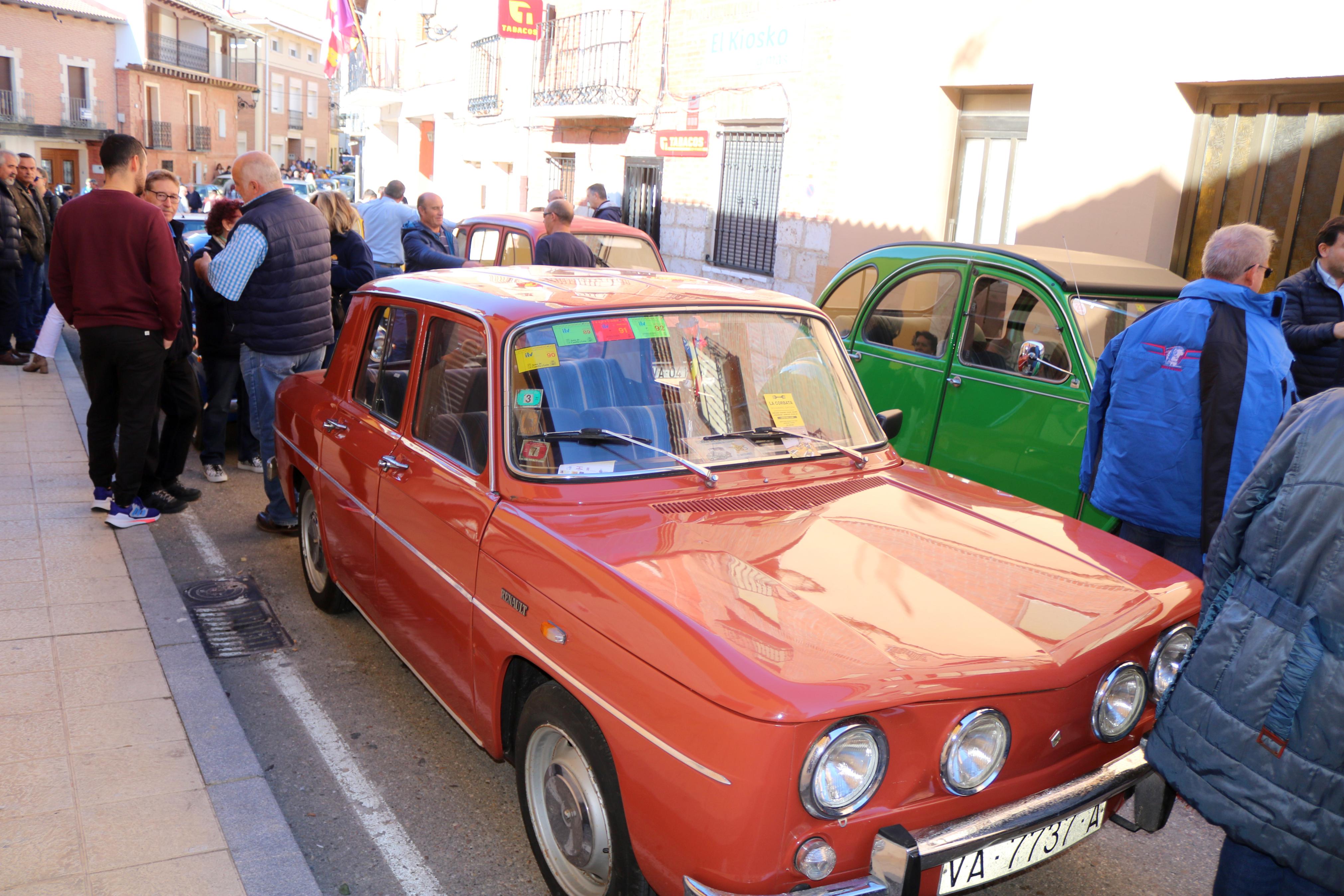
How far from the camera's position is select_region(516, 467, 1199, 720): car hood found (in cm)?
235

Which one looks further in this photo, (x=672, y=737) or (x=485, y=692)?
(x=485, y=692)

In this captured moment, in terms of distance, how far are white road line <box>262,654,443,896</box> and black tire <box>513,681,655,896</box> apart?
0.37 metres

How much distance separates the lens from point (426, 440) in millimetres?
3834

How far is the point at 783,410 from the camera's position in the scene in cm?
376

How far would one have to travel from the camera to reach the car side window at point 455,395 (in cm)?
350

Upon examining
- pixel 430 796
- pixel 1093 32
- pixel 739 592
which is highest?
pixel 1093 32

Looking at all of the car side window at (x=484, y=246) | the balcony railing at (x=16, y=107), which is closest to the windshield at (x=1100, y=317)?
the car side window at (x=484, y=246)

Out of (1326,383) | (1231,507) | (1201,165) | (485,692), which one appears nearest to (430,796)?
(485,692)

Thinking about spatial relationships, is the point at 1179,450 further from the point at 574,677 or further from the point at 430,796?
the point at 430,796

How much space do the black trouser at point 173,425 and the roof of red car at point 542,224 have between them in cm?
405

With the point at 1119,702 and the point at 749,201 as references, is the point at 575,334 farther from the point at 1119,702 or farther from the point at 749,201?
the point at 749,201

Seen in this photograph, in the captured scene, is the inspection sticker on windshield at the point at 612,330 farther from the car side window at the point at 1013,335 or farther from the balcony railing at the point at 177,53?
the balcony railing at the point at 177,53

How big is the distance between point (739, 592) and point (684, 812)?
566 mm

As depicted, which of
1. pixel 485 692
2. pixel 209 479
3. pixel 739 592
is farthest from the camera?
pixel 209 479
